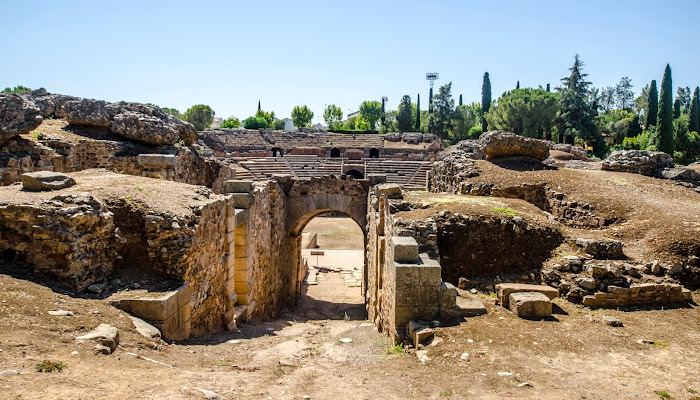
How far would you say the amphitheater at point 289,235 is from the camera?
5.98 meters

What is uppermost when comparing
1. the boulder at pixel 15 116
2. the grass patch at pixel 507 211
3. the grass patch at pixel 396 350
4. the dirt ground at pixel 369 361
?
Result: the boulder at pixel 15 116

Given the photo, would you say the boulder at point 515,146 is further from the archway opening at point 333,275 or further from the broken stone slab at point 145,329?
the broken stone slab at point 145,329

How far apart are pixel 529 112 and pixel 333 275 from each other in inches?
1377

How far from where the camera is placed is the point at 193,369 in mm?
4867

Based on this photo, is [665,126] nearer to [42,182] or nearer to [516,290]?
[516,290]

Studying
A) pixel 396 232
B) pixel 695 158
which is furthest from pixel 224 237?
pixel 695 158

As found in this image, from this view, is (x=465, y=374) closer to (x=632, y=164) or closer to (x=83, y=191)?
(x=83, y=191)

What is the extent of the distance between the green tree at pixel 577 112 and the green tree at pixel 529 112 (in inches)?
66.3

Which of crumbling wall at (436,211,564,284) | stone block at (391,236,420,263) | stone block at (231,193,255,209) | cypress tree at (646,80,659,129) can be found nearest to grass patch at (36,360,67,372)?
stone block at (391,236,420,263)

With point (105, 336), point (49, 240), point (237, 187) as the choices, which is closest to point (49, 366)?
point (105, 336)

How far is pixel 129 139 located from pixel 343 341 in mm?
10587

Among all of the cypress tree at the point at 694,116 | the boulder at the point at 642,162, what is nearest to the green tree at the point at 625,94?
the cypress tree at the point at 694,116

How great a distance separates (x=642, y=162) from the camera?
47.5 feet

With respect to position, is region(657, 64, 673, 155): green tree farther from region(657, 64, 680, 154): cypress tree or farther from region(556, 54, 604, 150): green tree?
region(556, 54, 604, 150): green tree
